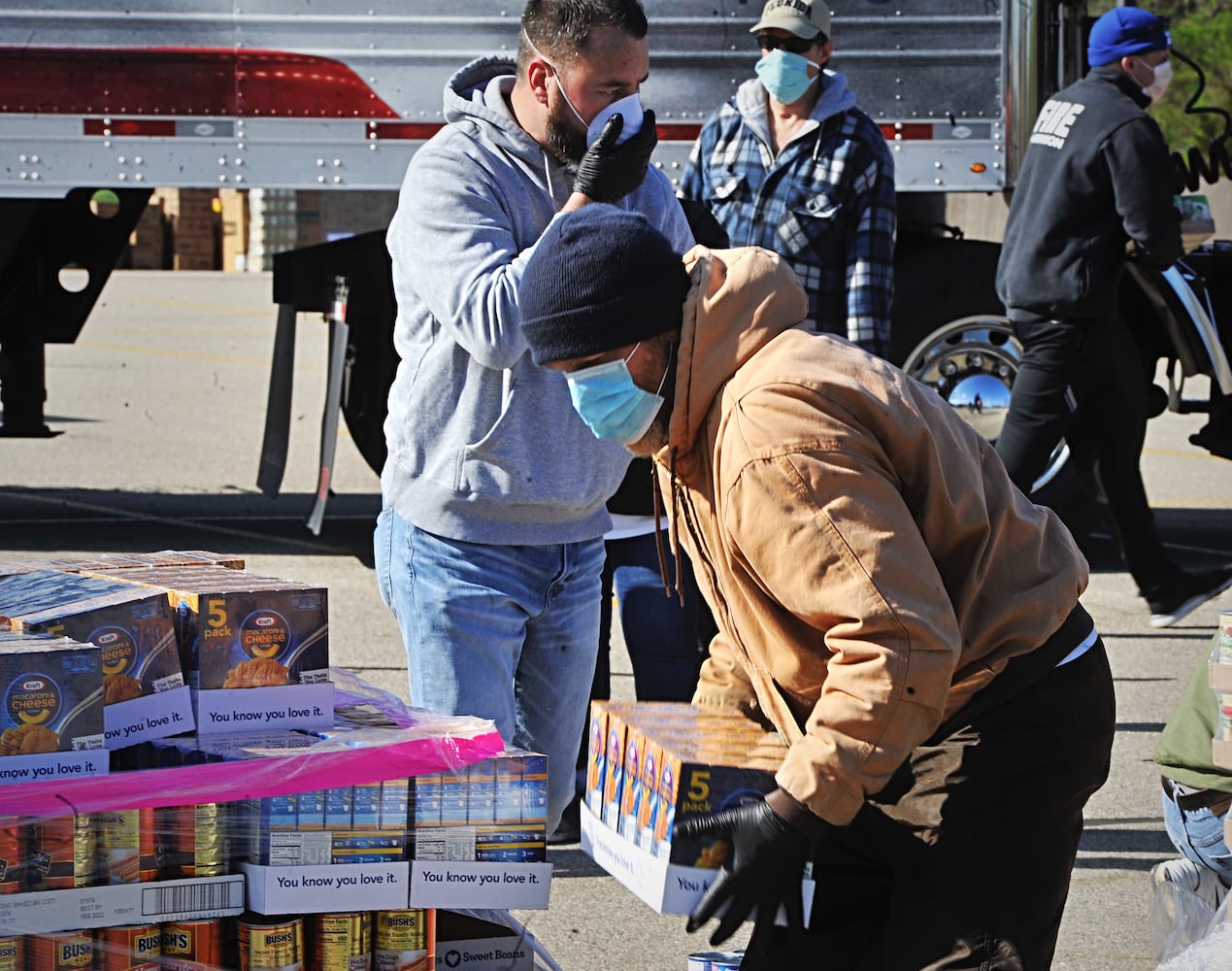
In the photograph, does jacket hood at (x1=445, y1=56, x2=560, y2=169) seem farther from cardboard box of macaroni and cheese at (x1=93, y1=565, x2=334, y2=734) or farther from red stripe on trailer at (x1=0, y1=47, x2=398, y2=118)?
red stripe on trailer at (x1=0, y1=47, x2=398, y2=118)

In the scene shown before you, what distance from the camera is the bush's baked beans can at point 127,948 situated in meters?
2.29

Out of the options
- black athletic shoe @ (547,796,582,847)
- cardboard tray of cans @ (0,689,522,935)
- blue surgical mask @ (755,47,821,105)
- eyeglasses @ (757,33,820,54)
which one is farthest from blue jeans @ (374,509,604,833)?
eyeglasses @ (757,33,820,54)

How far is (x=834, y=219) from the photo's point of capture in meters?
5.09

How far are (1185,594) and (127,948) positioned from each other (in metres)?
5.23

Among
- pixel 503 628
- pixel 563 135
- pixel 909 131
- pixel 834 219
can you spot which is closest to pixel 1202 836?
pixel 503 628

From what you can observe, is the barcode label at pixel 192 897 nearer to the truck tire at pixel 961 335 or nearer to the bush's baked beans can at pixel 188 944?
the bush's baked beans can at pixel 188 944

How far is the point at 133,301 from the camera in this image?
24188 millimetres

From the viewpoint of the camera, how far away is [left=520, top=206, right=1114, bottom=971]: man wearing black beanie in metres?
2.15

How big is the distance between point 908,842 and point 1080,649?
1.24ft

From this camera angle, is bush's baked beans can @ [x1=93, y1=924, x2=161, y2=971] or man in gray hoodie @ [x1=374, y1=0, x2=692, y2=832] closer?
bush's baked beans can @ [x1=93, y1=924, x2=161, y2=971]

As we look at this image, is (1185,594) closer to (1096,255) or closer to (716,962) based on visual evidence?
(1096,255)

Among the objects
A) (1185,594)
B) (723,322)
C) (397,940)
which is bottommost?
(1185,594)

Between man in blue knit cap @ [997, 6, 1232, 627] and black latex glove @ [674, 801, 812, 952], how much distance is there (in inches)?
175

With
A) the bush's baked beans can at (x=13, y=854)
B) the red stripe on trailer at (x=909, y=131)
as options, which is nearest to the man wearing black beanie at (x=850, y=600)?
the bush's baked beans can at (x=13, y=854)
